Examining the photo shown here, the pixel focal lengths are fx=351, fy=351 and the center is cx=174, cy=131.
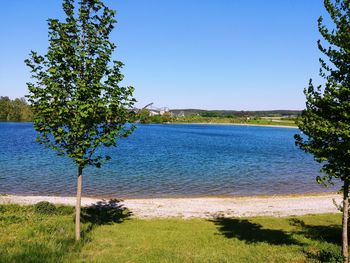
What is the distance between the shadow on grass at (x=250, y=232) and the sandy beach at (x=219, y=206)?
102 inches

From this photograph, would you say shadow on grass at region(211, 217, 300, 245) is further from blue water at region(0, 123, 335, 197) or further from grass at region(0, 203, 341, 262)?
blue water at region(0, 123, 335, 197)

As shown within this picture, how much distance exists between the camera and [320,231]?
65.2 feet

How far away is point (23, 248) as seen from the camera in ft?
41.1

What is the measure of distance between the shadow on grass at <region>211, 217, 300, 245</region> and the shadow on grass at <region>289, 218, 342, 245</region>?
123 cm

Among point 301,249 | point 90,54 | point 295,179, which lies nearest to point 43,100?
point 90,54

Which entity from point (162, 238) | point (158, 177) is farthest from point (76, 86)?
point (158, 177)

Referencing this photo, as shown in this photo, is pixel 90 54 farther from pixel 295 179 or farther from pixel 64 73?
pixel 295 179

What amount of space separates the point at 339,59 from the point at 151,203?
2079 centimetres

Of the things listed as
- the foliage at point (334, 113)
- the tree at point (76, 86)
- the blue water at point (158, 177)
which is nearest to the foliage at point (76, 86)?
the tree at point (76, 86)

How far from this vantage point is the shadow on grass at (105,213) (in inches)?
858

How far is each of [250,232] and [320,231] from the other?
13.2 ft

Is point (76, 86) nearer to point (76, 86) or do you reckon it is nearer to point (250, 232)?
point (76, 86)

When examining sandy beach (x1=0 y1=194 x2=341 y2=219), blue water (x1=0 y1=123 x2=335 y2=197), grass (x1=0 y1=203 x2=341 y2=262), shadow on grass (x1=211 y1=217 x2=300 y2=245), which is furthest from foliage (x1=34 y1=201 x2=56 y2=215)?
blue water (x1=0 y1=123 x2=335 y2=197)

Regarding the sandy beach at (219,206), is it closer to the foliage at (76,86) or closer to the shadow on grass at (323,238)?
the shadow on grass at (323,238)
